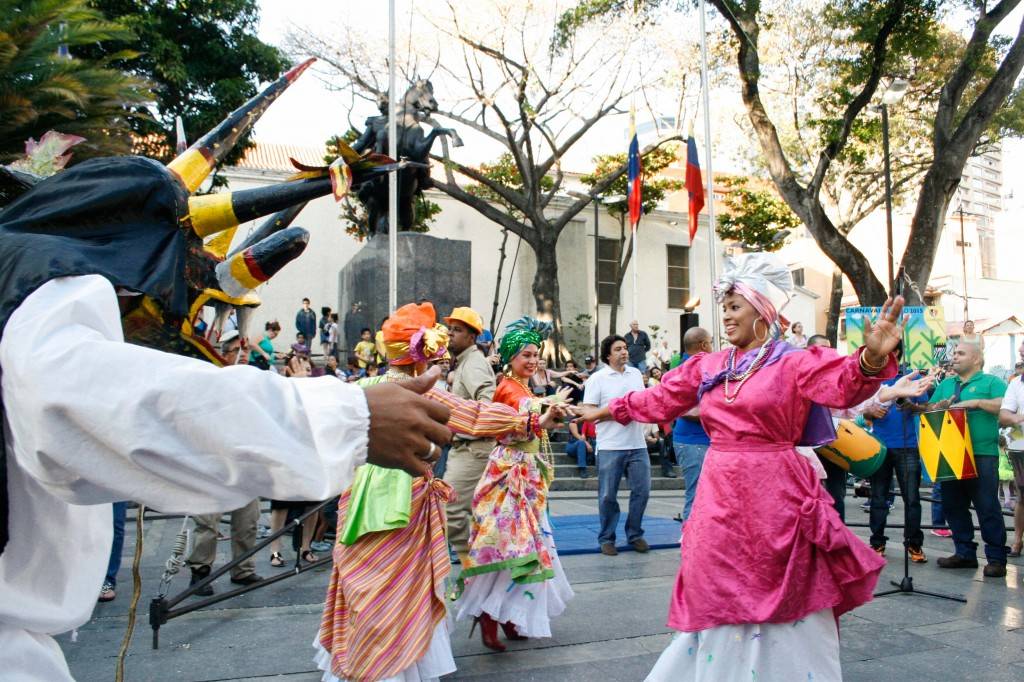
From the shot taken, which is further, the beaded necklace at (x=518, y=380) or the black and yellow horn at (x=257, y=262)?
the beaded necklace at (x=518, y=380)

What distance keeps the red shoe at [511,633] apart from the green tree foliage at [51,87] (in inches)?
141

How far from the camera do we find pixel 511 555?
5.05 metres

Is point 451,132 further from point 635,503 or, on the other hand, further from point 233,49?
point 635,503

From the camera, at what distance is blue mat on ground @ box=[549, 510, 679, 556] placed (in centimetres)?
809

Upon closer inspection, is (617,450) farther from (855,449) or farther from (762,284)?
(762,284)

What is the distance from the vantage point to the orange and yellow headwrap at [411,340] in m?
4.58

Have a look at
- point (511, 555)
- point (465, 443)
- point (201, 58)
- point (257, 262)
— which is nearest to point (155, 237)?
point (257, 262)

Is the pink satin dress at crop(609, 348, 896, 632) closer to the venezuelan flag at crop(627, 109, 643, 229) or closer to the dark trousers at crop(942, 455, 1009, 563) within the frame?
the dark trousers at crop(942, 455, 1009, 563)

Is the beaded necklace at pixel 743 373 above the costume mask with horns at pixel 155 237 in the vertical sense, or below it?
below

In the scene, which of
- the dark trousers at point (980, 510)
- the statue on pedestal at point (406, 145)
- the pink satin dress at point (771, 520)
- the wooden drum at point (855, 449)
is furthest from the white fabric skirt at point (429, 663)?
the statue on pedestal at point (406, 145)

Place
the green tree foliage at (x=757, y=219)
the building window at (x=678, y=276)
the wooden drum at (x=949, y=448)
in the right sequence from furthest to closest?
the building window at (x=678, y=276) < the green tree foliage at (x=757, y=219) < the wooden drum at (x=949, y=448)

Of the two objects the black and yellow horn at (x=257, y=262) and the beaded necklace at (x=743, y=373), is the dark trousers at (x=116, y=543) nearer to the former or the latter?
the beaded necklace at (x=743, y=373)

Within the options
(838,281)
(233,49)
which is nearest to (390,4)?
(233,49)

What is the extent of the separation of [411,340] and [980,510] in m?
5.50
